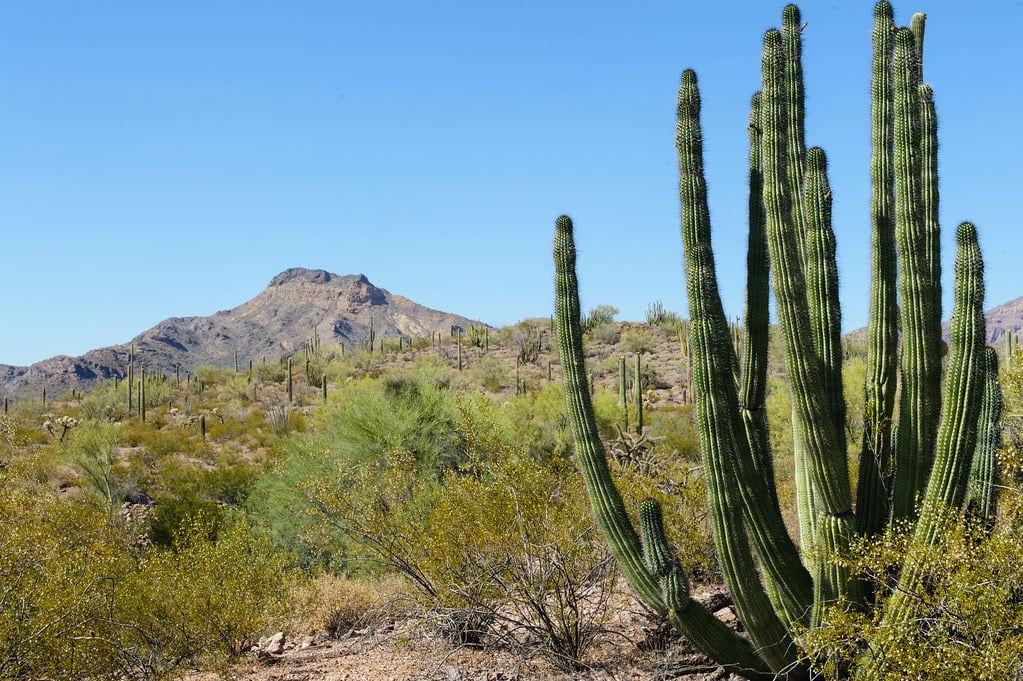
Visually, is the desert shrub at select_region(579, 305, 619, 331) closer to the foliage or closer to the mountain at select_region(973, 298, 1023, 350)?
the foliage

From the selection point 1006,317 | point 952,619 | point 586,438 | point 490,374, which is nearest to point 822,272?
point 586,438

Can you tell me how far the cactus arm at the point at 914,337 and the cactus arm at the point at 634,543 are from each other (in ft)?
4.79

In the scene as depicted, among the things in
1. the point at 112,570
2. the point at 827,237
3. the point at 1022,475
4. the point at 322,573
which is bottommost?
the point at 322,573

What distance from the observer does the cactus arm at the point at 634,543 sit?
7672 millimetres

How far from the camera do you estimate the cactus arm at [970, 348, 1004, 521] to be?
743 cm

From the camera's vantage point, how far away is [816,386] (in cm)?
696

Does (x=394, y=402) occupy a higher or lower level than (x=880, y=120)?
lower

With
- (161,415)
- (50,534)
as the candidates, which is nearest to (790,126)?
(50,534)

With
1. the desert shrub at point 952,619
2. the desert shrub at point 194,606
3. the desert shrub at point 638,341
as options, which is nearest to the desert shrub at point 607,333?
the desert shrub at point 638,341

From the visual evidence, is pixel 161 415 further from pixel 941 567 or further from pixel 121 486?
pixel 941 567

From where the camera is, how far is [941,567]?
6.12 m

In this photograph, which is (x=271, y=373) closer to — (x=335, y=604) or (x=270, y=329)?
(x=335, y=604)

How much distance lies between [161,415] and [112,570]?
3309 centimetres

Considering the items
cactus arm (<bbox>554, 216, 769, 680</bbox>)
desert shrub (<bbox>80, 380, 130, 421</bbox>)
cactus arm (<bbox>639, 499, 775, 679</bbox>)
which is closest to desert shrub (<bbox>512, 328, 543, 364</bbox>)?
desert shrub (<bbox>80, 380, 130, 421</bbox>)
